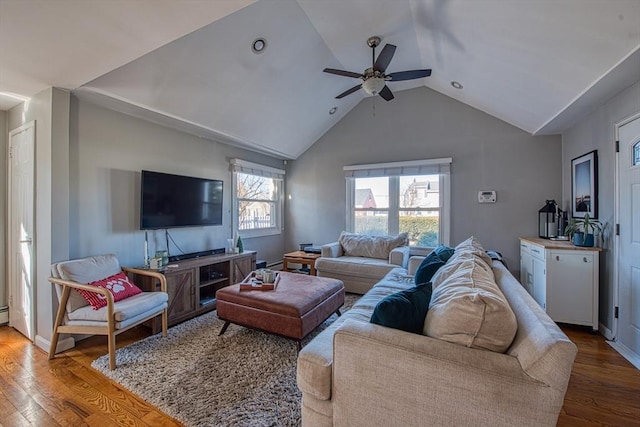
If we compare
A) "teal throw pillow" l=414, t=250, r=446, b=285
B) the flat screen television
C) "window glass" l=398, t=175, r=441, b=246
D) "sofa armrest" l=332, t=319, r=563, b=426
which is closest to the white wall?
the flat screen television

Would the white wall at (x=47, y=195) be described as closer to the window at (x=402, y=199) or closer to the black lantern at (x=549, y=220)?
the window at (x=402, y=199)

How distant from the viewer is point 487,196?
14.1 feet

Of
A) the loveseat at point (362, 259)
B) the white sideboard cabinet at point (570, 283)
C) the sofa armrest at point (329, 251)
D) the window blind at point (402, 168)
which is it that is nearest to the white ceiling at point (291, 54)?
the window blind at point (402, 168)

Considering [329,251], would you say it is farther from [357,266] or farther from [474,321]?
[474,321]

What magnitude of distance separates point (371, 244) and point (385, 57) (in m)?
2.74

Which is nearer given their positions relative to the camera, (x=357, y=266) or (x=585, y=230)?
(x=585, y=230)

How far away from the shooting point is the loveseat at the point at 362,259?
3.96 metres

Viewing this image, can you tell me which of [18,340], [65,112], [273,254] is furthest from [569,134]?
[18,340]

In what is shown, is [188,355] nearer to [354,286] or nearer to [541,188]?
[354,286]

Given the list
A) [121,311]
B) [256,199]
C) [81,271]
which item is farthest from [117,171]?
[256,199]

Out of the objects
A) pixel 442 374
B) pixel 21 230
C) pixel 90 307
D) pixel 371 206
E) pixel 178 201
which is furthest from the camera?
pixel 371 206

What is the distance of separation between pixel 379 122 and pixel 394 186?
118cm

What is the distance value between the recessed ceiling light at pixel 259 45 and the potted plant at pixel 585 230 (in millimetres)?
3914

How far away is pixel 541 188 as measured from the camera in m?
Answer: 4.02
